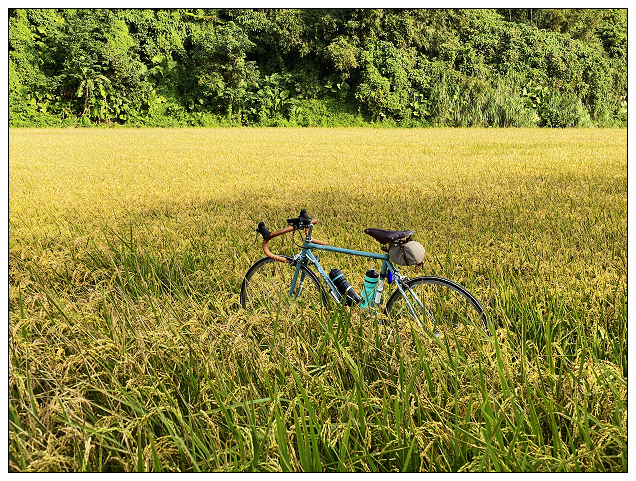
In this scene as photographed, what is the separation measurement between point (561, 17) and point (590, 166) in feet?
87.9

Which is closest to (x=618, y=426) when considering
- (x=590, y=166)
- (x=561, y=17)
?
(x=590, y=166)

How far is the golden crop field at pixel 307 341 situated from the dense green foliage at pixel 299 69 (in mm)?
20501

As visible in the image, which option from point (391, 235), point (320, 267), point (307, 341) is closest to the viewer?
point (307, 341)

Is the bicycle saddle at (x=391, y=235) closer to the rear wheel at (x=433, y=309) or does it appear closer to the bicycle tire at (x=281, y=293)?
the rear wheel at (x=433, y=309)

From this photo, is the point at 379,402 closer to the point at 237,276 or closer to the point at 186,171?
the point at 237,276

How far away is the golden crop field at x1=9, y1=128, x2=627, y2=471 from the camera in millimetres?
1592

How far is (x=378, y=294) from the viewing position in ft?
8.02

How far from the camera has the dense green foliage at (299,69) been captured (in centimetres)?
2538

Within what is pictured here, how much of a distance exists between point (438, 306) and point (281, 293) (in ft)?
2.46

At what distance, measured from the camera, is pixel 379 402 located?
178cm

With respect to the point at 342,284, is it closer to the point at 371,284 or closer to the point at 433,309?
the point at 371,284

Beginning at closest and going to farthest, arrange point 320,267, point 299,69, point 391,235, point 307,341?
point 307,341, point 391,235, point 320,267, point 299,69

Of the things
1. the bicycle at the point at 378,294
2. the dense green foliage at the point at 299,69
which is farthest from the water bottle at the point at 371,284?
the dense green foliage at the point at 299,69

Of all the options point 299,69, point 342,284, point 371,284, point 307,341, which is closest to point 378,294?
point 371,284
